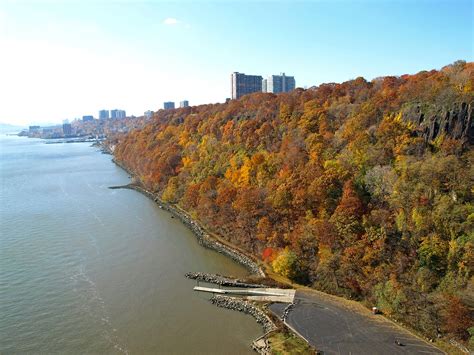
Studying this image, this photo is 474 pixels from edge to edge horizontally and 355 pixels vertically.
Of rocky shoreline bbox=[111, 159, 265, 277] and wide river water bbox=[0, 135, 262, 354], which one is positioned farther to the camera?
rocky shoreline bbox=[111, 159, 265, 277]

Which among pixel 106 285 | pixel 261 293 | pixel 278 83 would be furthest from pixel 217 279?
pixel 278 83

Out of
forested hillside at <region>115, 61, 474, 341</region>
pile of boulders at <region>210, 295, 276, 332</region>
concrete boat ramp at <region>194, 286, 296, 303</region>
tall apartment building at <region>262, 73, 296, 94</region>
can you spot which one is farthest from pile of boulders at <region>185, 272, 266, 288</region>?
tall apartment building at <region>262, 73, 296, 94</region>

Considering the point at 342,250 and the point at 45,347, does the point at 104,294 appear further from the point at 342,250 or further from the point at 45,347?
the point at 342,250

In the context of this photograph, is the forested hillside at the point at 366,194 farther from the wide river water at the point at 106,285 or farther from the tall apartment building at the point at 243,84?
the tall apartment building at the point at 243,84

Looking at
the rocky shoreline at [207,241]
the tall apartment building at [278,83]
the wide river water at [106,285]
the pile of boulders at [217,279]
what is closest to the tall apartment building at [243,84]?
the tall apartment building at [278,83]

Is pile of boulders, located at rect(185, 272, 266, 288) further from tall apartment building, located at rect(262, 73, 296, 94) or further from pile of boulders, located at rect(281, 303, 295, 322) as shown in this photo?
tall apartment building, located at rect(262, 73, 296, 94)

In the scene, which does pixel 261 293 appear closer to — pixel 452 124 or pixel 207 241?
pixel 207 241
